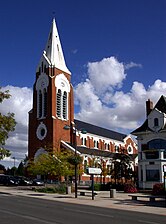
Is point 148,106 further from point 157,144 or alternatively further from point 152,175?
point 152,175

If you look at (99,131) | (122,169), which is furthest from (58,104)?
(122,169)

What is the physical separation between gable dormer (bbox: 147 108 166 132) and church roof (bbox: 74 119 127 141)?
27.8 meters

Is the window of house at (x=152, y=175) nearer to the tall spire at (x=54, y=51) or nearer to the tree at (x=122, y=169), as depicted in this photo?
the tree at (x=122, y=169)

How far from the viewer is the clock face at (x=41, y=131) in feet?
214

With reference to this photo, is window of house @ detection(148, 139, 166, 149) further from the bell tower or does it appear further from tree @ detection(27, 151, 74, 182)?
the bell tower

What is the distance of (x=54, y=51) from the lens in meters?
69.7

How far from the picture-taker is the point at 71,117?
225 ft

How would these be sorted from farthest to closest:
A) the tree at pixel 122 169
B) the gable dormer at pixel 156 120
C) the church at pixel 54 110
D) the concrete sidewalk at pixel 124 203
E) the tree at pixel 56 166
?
the church at pixel 54 110
the tree at pixel 122 169
the gable dormer at pixel 156 120
the tree at pixel 56 166
the concrete sidewalk at pixel 124 203

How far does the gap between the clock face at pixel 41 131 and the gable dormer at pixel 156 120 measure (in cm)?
2504

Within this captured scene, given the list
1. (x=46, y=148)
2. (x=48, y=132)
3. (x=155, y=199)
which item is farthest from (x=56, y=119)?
(x=155, y=199)

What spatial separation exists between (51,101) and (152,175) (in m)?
28.0

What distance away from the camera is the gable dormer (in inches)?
1751

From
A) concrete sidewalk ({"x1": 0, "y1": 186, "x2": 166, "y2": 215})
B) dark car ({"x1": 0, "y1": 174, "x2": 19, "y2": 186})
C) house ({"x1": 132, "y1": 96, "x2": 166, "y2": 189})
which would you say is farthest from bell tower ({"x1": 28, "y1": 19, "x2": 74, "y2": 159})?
concrete sidewalk ({"x1": 0, "y1": 186, "x2": 166, "y2": 215})

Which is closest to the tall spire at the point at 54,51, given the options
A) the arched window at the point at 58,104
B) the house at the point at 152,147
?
the arched window at the point at 58,104
